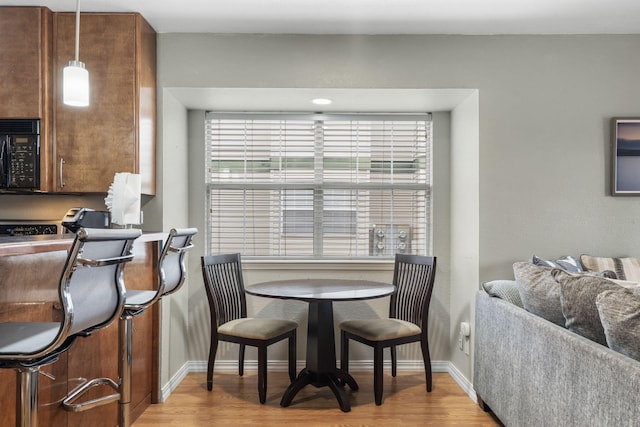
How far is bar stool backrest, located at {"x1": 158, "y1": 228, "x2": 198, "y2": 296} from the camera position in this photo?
216 cm

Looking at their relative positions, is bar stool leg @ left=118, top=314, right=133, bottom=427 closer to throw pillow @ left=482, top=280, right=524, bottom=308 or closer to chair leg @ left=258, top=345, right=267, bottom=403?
chair leg @ left=258, top=345, right=267, bottom=403

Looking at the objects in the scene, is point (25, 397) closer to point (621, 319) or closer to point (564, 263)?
point (621, 319)

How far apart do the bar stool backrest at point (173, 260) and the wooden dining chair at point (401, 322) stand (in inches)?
52.2

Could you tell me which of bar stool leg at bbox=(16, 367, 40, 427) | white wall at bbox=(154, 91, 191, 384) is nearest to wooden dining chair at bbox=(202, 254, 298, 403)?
white wall at bbox=(154, 91, 191, 384)

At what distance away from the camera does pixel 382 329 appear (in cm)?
311

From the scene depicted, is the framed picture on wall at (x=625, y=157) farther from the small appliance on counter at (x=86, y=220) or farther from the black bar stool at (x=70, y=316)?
the small appliance on counter at (x=86, y=220)

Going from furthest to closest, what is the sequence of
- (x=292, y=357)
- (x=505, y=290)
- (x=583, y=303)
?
(x=292, y=357)
(x=505, y=290)
(x=583, y=303)

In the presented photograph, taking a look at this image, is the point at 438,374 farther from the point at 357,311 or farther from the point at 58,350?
the point at 58,350

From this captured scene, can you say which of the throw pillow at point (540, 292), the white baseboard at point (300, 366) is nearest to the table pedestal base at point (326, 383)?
the white baseboard at point (300, 366)

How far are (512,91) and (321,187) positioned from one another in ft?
5.20

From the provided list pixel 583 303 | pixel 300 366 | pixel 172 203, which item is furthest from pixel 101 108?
pixel 583 303

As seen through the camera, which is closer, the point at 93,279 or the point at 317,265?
the point at 93,279

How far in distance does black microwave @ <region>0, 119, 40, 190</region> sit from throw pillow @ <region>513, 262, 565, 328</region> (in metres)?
2.84

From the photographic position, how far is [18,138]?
286cm
